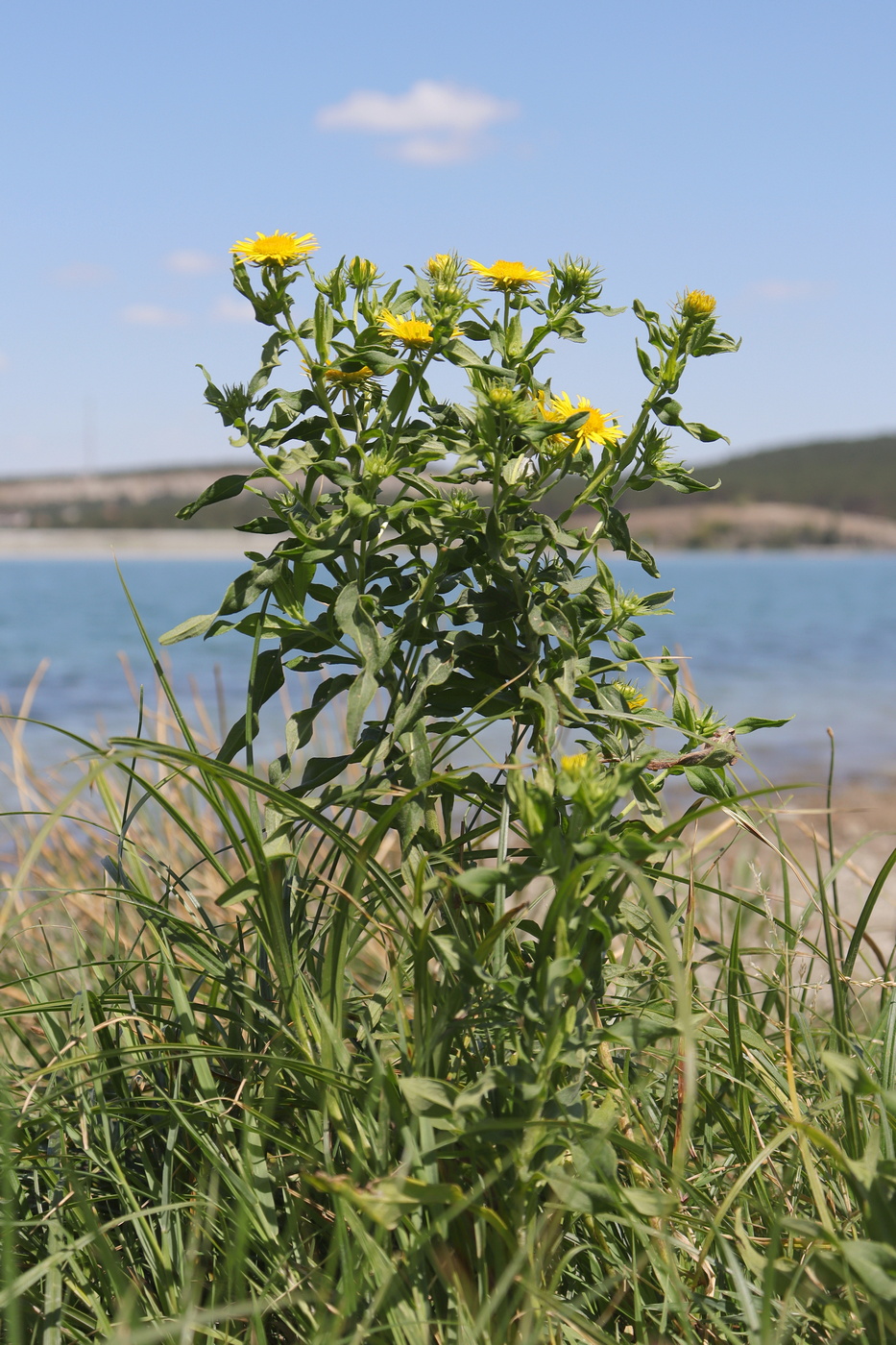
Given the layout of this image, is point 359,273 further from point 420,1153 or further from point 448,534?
point 420,1153

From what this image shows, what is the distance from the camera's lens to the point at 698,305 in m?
1.21

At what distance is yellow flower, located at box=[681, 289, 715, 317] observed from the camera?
1.21 m

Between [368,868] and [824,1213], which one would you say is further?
[368,868]

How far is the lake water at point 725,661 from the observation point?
8070mm

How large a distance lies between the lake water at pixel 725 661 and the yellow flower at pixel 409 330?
1.30ft

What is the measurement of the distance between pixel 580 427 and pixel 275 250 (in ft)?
1.28

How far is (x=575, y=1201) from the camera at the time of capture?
90 centimetres

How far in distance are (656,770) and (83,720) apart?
8.21 metres

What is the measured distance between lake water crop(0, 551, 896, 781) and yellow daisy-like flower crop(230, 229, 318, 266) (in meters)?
0.57

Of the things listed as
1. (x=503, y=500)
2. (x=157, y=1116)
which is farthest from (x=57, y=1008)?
(x=503, y=500)

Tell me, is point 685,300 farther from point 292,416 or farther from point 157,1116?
point 157,1116

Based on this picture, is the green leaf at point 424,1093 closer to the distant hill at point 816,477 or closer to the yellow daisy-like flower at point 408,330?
the yellow daisy-like flower at point 408,330

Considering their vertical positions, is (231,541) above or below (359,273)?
above

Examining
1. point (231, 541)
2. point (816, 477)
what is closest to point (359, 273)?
point (231, 541)
